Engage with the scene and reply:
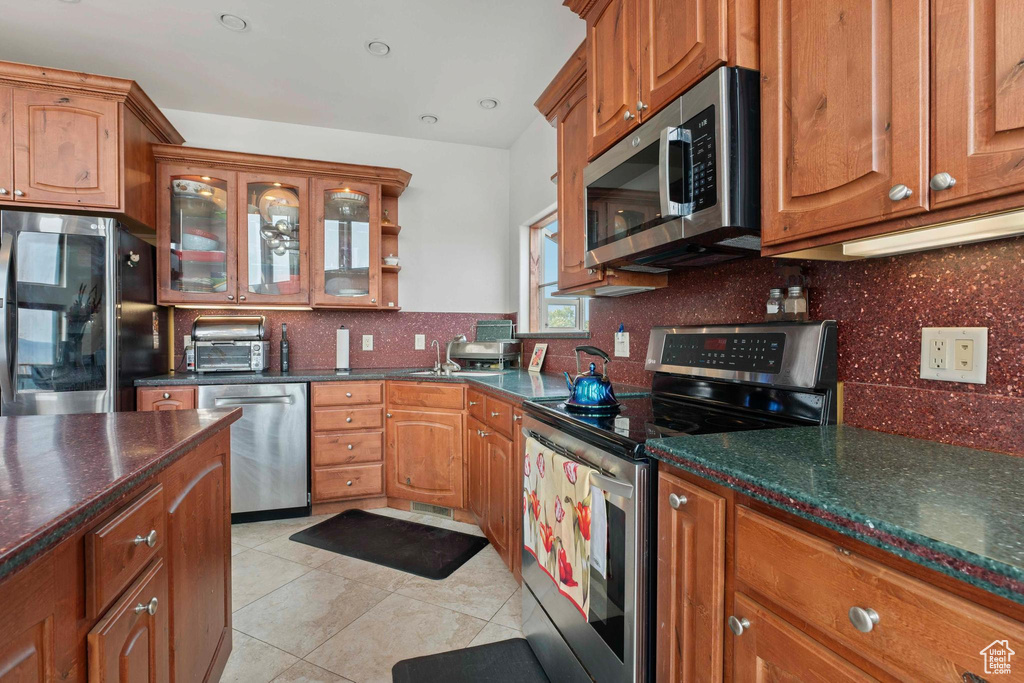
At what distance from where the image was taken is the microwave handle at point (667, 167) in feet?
4.08

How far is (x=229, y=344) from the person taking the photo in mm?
2941

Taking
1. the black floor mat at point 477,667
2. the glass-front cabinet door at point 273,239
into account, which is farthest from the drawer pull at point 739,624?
the glass-front cabinet door at point 273,239

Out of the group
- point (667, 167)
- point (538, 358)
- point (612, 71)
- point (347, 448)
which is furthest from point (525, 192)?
point (667, 167)

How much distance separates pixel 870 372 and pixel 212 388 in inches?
120

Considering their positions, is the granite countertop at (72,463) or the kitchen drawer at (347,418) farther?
the kitchen drawer at (347,418)

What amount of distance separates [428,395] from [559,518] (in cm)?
162

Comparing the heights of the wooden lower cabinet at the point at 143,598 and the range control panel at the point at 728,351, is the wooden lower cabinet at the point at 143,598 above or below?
below

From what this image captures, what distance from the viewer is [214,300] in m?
2.96

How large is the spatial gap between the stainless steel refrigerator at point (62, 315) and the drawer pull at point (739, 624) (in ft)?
9.60

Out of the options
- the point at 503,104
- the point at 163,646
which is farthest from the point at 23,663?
the point at 503,104

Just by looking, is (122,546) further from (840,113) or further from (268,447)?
(268,447)

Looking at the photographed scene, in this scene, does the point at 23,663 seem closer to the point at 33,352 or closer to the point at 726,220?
the point at 726,220

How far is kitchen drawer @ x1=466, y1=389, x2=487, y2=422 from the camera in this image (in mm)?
2475

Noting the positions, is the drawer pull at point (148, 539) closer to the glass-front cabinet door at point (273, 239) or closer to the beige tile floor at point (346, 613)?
the beige tile floor at point (346, 613)
